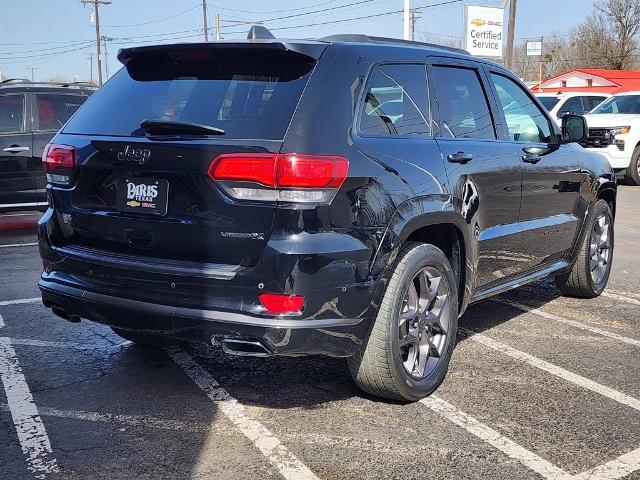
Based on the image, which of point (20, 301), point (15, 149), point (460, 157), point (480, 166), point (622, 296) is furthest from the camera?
point (15, 149)

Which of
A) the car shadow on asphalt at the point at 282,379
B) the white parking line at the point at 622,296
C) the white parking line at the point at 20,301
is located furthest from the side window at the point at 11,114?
the white parking line at the point at 622,296

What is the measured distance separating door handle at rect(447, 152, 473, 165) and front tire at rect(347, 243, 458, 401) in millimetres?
516

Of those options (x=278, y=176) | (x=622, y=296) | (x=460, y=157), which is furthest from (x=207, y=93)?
(x=622, y=296)

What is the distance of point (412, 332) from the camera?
3.85 metres

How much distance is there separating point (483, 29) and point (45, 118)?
91.1 feet

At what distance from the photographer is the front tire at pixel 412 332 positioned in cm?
356

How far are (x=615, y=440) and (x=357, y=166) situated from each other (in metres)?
1.74

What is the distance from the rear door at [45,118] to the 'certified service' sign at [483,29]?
26.0 m

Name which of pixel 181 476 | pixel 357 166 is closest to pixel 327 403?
pixel 181 476

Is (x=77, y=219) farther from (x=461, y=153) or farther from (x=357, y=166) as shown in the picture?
(x=461, y=153)

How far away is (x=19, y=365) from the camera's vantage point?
4387mm

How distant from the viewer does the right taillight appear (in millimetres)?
3139

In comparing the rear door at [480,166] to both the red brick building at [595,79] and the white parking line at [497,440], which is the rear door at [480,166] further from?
the red brick building at [595,79]

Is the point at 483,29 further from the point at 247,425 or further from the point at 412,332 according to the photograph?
the point at 247,425
